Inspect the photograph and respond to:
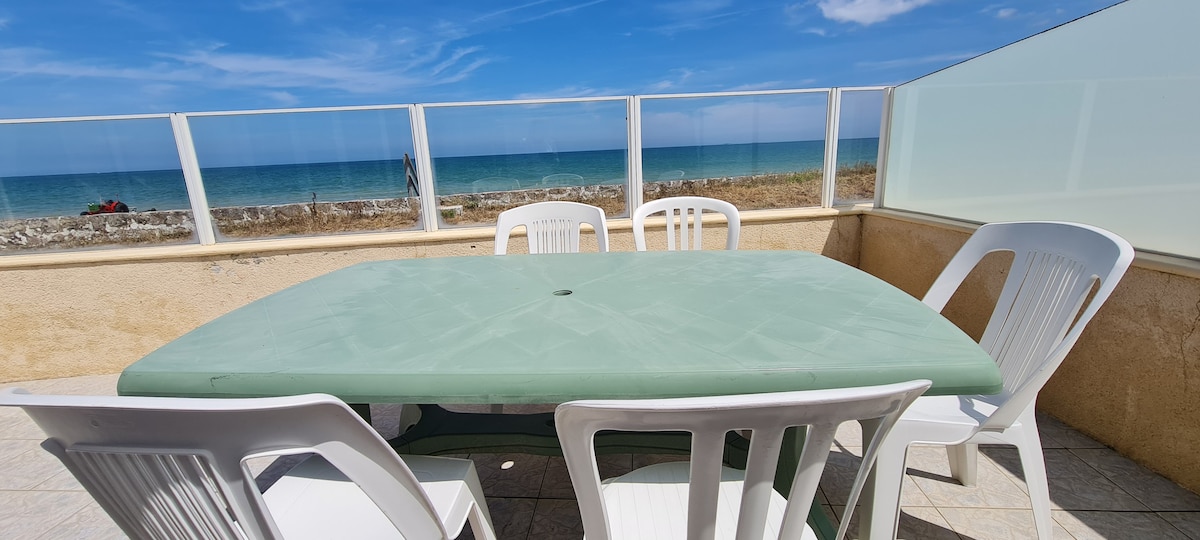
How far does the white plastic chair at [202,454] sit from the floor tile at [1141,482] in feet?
7.51

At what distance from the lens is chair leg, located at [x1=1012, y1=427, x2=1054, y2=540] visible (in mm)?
1240

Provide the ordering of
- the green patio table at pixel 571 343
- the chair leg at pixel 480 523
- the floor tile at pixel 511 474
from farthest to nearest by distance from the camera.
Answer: the floor tile at pixel 511 474 < the chair leg at pixel 480 523 < the green patio table at pixel 571 343

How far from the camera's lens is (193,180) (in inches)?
116

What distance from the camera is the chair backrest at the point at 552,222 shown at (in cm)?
237

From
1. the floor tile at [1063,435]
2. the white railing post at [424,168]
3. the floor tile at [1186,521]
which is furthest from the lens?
the white railing post at [424,168]

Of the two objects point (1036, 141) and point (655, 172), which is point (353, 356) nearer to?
point (655, 172)

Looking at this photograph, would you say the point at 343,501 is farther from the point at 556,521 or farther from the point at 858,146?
the point at 858,146

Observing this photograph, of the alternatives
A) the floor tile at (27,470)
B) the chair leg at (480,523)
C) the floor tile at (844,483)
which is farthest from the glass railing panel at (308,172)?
the floor tile at (844,483)

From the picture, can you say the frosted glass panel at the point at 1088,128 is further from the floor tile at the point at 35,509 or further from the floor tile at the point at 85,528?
the floor tile at the point at 35,509

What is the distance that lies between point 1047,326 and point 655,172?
232 centimetres

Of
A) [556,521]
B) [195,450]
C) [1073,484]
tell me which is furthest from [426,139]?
[1073,484]

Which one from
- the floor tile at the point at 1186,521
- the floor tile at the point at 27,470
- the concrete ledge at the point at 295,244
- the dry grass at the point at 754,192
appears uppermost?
the dry grass at the point at 754,192

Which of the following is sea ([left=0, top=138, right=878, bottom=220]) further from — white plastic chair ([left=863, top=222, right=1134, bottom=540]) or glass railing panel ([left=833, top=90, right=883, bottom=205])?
white plastic chair ([left=863, top=222, right=1134, bottom=540])

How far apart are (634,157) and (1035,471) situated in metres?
2.56
